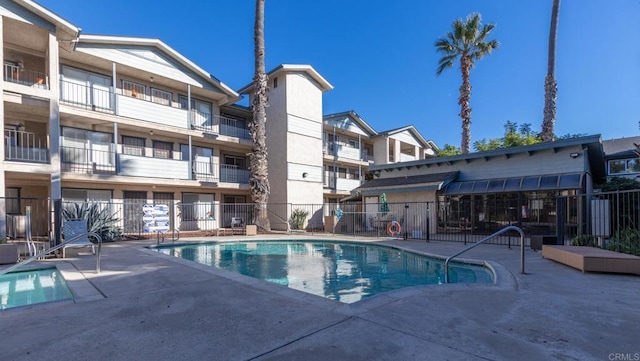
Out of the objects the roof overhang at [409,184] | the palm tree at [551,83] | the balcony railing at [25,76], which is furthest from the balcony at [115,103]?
the palm tree at [551,83]

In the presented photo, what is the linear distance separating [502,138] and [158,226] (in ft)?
→ 106

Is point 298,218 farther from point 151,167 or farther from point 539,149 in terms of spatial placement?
point 539,149

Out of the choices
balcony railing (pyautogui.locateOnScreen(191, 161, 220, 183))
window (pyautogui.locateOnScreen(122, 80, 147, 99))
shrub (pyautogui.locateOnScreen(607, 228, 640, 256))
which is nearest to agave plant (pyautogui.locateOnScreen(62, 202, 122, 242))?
balcony railing (pyautogui.locateOnScreen(191, 161, 220, 183))

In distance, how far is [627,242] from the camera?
25.3 feet

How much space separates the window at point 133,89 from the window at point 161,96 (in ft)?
1.67

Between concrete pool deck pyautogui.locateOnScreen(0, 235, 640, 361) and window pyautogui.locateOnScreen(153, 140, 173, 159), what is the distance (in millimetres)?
14639

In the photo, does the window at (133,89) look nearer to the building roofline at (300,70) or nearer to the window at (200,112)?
the window at (200,112)

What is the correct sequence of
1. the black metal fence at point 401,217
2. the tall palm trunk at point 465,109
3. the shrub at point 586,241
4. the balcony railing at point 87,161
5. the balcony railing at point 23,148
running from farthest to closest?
the tall palm trunk at point 465,109 → the balcony railing at point 87,161 → the black metal fence at point 401,217 → the balcony railing at point 23,148 → the shrub at point 586,241

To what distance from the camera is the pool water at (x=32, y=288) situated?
221 inches

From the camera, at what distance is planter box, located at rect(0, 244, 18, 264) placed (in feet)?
27.1

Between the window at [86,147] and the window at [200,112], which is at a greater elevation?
the window at [200,112]

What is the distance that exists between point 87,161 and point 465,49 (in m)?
25.6

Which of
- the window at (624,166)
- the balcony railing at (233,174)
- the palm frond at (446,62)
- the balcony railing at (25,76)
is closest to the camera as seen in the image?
the balcony railing at (25,76)

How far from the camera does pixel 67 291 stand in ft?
19.4
